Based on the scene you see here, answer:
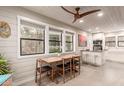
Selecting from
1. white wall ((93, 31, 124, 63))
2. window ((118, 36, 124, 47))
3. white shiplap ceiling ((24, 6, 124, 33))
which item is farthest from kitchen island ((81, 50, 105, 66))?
window ((118, 36, 124, 47))

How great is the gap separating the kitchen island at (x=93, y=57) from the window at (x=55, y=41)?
2397 millimetres

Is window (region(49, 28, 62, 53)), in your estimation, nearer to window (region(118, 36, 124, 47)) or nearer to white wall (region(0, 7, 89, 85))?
white wall (region(0, 7, 89, 85))

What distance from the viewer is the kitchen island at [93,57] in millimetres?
5823

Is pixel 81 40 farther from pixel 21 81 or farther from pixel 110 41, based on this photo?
pixel 21 81

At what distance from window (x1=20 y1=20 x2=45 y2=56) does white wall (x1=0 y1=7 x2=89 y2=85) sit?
28 centimetres

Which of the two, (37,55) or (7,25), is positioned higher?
(7,25)

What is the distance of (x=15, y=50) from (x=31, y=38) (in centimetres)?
83

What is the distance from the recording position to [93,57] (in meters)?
6.12

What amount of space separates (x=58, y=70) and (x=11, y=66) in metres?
1.65

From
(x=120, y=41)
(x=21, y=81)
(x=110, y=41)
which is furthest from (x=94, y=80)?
(x=110, y=41)
